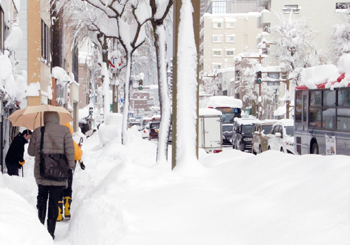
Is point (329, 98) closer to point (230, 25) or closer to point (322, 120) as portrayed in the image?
point (322, 120)

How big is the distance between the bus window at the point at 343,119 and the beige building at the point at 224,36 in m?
109

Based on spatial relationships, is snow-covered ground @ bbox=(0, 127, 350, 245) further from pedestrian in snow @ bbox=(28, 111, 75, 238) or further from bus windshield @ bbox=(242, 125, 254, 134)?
bus windshield @ bbox=(242, 125, 254, 134)

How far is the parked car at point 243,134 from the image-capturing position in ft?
92.6

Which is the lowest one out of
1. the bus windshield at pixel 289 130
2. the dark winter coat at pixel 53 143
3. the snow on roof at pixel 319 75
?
the bus windshield at pixel 289 130

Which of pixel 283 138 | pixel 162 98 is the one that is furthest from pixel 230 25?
pixel 162 98

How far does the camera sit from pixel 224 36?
12419 cm

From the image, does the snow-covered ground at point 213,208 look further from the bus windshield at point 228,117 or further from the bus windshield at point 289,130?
the bus windshield at point 228,117

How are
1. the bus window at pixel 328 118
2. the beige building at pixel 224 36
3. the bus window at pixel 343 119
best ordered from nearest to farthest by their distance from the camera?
1. the bus window at pixel 343 119
2. the bus window at pixel 328 118
3. the beige building at pixel 224 36

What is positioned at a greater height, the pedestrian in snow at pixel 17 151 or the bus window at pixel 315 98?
the bus window at pixel 315 98

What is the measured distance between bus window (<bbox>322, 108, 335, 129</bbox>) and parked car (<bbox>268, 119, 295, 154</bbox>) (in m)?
3.32

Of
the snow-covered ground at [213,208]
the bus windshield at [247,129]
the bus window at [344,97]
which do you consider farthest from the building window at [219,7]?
the snow-covered ground at [213,208]

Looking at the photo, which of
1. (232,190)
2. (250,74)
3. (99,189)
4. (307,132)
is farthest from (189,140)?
(250,74)

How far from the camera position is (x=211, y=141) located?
24922 mm

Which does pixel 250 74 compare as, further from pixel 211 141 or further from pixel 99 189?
pixel 99 189
